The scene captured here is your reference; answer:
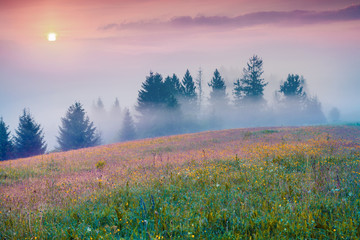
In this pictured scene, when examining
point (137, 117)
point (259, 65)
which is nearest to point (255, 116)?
point (259, 65)

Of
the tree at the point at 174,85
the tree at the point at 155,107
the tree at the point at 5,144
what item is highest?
the tree at the point at 174,85

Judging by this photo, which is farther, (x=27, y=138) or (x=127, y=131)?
(x=127, y=131)

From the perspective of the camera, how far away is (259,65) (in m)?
58.7

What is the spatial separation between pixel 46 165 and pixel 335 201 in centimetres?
1281

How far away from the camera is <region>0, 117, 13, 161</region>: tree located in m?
34.8

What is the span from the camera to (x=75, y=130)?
4378 centimetres

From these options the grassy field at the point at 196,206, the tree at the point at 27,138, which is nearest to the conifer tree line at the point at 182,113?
the tree at the point at 27,138

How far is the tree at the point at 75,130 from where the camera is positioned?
43438 mm

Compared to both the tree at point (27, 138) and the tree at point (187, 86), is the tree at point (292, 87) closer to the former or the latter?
the tree at point (187, 86)

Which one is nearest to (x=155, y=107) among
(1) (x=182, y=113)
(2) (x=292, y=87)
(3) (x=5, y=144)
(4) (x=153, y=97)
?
(4) (x=153, y=97)

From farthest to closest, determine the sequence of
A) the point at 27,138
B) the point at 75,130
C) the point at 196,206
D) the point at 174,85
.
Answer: the point at 174,85 < the point at 75,130 < the point at 27,138 < the point at 196,206

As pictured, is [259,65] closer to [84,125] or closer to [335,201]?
[84,125]

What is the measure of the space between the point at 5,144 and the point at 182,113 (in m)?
35.1

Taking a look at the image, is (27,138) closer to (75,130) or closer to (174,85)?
(75,130)
